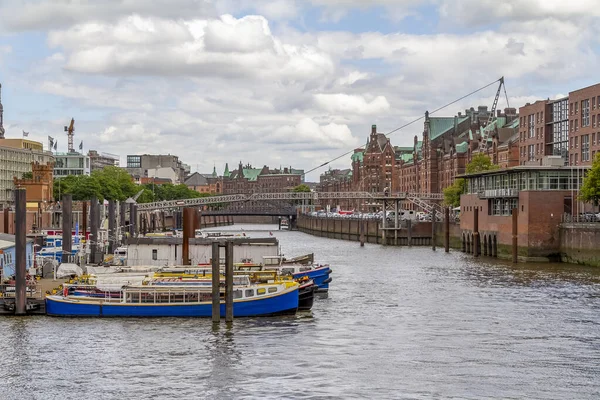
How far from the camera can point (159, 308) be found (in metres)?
51.5

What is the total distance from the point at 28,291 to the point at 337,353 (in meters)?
19.3

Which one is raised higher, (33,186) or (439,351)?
(33,186)

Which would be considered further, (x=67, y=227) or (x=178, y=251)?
(x=178, y=251)

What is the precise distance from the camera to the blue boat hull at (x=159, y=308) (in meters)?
50.9

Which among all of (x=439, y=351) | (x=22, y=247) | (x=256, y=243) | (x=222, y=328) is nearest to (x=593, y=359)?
(x=439, y=351)

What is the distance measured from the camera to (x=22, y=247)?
1919 inches

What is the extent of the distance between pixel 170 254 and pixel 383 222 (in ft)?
265

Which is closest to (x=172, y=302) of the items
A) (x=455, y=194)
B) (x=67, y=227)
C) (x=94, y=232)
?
(x=67, y=227)

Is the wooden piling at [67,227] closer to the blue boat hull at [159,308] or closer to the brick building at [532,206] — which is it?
the blue boat hull at [159,308]

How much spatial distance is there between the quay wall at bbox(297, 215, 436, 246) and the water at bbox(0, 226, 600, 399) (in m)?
77.3

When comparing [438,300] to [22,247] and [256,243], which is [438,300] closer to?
[256,243]

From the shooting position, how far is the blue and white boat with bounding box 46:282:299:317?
51000 millimetres

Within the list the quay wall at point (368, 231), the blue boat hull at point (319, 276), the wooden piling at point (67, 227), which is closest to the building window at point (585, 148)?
the quay wall at point (368, 231)

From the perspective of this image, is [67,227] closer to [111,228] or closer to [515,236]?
[111,228]
